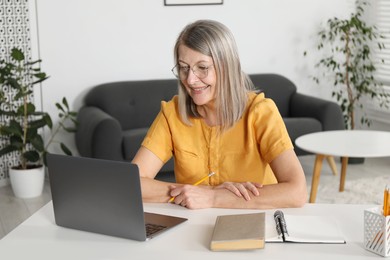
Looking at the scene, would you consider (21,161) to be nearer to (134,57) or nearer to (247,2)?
(134,57)

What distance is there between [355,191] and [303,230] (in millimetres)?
3107

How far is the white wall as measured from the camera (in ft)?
17.2

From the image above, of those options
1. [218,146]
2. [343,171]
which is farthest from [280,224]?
[343,171]

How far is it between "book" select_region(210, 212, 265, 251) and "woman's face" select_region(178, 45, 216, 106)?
56 centimetres

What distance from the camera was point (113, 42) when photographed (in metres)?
5.38

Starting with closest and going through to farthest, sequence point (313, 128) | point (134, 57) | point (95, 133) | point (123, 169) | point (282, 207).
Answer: point (123, 169)
point (282, 207)
point (95, 133)
point (313, 128)
point (134, 57)

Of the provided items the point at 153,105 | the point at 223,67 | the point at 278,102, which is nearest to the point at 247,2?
the point at 278,102

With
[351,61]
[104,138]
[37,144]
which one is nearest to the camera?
[104,138]

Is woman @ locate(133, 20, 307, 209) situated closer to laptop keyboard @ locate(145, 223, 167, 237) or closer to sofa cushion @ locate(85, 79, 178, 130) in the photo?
laptop keyboard @ locate(145, 223, 167, 237)

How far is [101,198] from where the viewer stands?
1.82m

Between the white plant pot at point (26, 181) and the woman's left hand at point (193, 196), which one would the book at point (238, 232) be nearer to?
the woman's left hand at point (193, 196)

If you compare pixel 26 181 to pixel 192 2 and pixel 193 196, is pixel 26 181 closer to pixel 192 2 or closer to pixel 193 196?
pixel 192 2

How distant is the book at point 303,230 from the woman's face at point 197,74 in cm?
57

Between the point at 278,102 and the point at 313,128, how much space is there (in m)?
0.56
